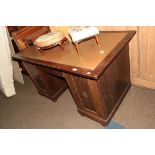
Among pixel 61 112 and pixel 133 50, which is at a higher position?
pixel 133 50

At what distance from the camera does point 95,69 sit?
5.24 ft

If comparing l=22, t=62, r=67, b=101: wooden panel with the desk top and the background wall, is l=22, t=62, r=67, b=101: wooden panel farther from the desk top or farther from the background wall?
the background wall

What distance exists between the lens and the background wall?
1987 millimetres

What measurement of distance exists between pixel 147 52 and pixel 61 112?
4.31 ft

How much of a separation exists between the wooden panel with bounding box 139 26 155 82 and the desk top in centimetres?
13

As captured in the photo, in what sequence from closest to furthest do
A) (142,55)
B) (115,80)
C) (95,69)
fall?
1. (95,69)
2. (115,80)
3. (142,55)

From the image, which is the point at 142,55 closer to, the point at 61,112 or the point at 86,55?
the point at 86,55

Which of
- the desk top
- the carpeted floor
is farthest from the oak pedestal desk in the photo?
the carpeted floor

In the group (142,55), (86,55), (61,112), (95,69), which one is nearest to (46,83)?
(61,112)

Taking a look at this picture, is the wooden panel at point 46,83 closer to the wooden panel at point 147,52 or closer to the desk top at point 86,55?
the desk top at point 86,55

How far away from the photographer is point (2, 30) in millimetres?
2738
